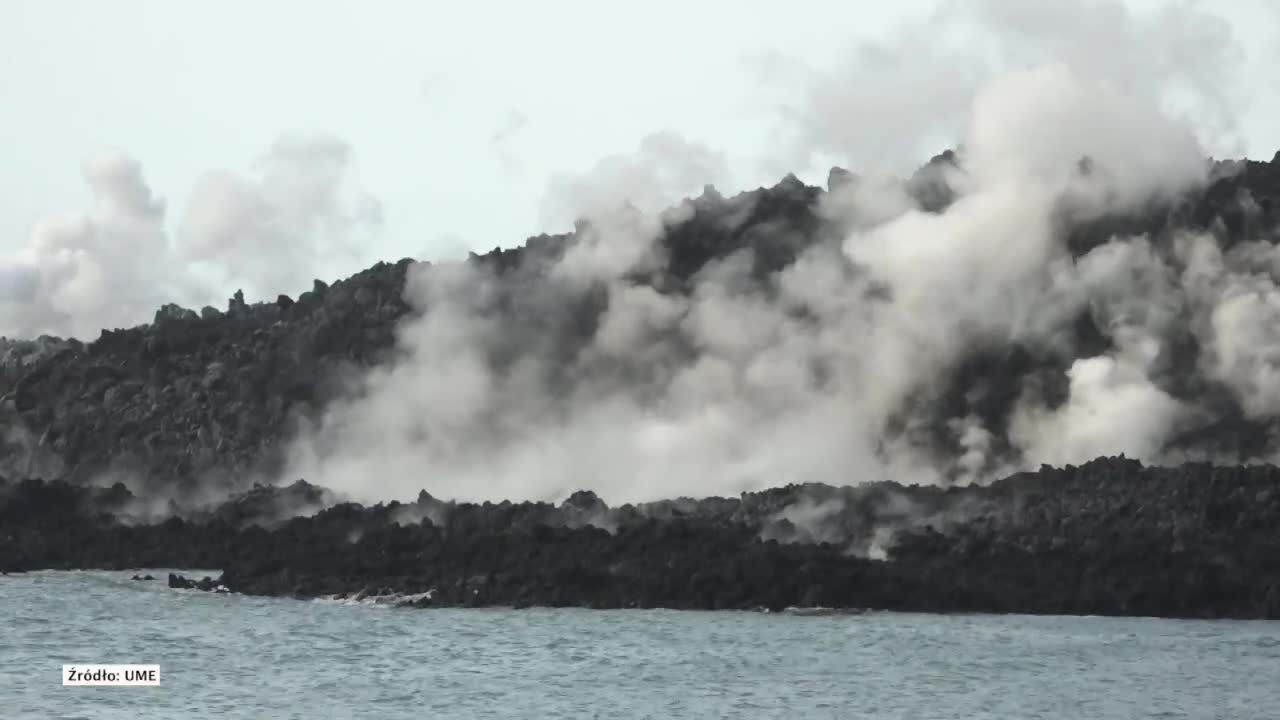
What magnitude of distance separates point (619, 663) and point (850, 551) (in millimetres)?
24418

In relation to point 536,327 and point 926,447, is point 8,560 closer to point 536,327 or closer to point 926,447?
point 536,327

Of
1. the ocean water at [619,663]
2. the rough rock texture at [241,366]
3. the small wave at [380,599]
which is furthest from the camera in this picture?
the rough rock texture at [241,366]

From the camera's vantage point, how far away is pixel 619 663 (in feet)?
237

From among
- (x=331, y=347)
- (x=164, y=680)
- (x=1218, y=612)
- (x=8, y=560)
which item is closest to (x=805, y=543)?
(x=1218, y=612)

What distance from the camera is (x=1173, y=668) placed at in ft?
232

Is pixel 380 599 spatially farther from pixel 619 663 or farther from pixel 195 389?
pixel 195 389

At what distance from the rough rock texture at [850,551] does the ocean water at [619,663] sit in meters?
2.27

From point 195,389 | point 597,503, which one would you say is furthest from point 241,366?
point 597,503

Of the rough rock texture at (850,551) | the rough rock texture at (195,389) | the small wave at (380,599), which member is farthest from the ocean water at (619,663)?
the rough rock texture at (195,389)

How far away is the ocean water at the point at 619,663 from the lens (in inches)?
2475

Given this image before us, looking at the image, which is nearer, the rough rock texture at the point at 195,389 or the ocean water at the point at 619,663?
the ocean water at the point at 619,663

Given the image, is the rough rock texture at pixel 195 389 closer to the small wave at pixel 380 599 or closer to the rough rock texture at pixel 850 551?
the rough rock texture at pixel 850 551

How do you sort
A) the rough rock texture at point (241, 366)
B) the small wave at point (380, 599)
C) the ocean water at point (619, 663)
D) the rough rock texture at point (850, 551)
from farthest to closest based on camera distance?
the rough rock texture at point (241, 366) < the small wave at point (380, 599) < the rough rock texture at point (850, 551) < the ocean water at point (619, 663)

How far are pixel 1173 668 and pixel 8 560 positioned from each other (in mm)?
62082
